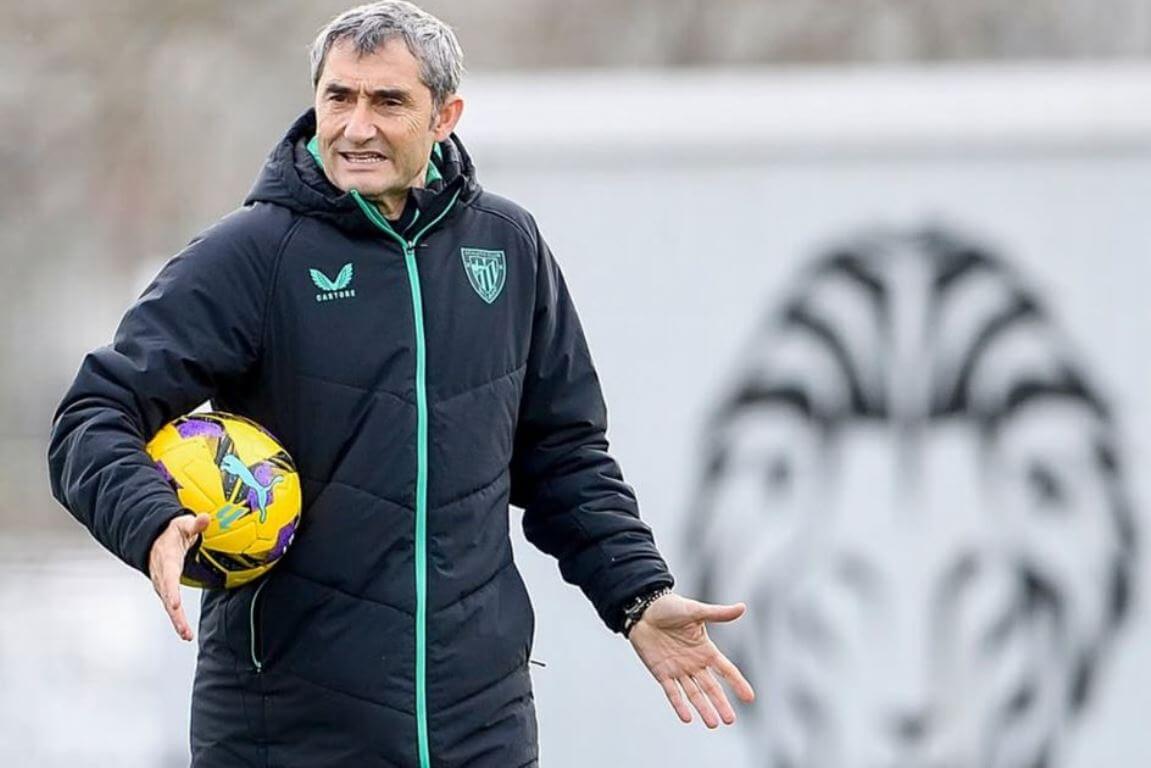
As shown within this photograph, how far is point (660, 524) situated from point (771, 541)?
0.29 meters

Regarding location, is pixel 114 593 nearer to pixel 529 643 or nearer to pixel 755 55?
pixel 529 643

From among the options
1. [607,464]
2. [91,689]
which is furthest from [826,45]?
[607,464]

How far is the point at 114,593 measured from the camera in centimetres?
1000

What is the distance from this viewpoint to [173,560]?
346 centimetres

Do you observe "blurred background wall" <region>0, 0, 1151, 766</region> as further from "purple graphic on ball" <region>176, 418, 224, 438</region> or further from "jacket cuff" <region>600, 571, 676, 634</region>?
"purple graphic on ball" <region>176, 418, 224, 438</region>

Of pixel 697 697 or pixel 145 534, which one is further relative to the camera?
pixel 697 697

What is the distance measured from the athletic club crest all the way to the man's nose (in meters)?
0.25

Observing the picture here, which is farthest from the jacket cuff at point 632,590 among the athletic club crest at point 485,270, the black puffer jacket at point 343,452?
the athletic club crest at point 485,270

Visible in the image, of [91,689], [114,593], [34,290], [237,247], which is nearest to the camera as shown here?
[237,247]

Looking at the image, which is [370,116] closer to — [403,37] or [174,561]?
[403,37]

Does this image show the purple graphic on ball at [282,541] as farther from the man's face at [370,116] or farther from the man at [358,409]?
the man's face at [370,116]

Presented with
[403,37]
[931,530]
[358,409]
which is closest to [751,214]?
[931,530]

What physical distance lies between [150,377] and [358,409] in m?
0.32

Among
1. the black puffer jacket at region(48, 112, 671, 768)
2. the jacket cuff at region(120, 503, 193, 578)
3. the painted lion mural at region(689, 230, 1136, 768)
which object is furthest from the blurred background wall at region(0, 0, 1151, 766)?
the jacket cuff at region(120, 503, 193, 578)
